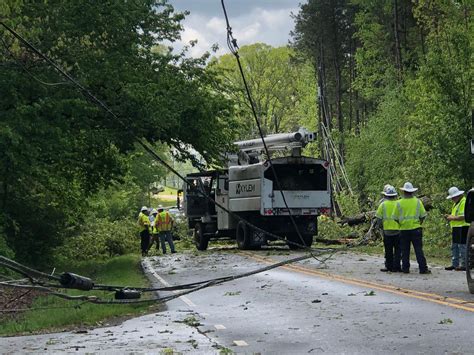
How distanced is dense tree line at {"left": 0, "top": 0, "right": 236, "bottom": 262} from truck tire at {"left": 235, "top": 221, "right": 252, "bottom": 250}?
319 centimetres

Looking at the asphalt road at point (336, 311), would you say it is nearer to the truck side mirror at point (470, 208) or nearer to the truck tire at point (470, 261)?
the truck tire at point (470, 261)

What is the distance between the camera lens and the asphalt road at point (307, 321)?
901 cm

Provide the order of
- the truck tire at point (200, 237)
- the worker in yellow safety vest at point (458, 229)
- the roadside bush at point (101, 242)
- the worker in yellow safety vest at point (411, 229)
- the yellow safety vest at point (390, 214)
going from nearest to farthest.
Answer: the worker in yellow safety vest at point (411, 229)
the yellow safety vest at point (390, 214)
the worker in yellow safety vest at point (458, 229)
the truck tire at point (200, 237)
the roadside bush at point (101, 242)

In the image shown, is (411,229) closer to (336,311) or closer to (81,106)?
(336,311)

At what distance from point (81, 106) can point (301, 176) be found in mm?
8723

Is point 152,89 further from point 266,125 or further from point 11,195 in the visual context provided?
point 266,125

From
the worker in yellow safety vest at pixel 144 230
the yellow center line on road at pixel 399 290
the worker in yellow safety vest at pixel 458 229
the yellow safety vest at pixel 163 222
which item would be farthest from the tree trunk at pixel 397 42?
the worker in yellow safety vest at pixel 458 229

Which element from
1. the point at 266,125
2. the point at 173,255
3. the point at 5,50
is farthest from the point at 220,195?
the point at 266,125

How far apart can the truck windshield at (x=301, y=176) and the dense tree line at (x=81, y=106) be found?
2196 mm

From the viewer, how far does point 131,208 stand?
6306 cm

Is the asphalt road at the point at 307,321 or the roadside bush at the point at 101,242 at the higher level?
the roadside bush at the point at 101,242

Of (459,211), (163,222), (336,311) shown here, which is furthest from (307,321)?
(163,222)

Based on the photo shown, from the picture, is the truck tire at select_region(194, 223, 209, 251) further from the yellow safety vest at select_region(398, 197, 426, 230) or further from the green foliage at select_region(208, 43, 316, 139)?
the green foliage at select_region(208, 43, 316, 139)

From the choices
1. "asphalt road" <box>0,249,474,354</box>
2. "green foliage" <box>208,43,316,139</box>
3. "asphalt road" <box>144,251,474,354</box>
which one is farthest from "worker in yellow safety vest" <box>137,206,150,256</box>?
"green foliage" <box>208,43,316,139</box>
